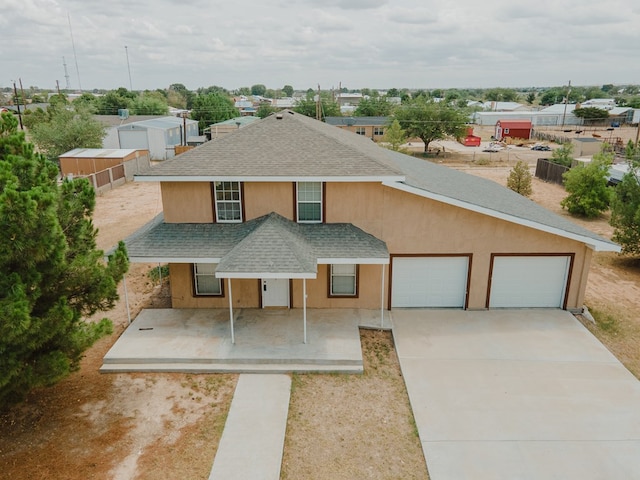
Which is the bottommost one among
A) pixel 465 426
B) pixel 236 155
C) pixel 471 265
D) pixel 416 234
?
pixel 465 426

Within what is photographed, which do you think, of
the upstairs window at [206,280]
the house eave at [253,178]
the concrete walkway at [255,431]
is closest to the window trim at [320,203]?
the house eave at [253,178]

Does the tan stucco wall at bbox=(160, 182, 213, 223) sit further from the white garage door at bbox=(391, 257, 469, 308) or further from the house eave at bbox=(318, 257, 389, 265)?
the white garage door at bbox=(391, 257, 469, 308)

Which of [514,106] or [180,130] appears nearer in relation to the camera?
[180,130]

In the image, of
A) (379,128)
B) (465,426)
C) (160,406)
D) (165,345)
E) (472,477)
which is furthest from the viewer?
(379,128)

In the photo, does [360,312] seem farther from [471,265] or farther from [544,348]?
[544,348]

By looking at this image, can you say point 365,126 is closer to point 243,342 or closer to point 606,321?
point 606,321

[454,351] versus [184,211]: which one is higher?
[184,211]

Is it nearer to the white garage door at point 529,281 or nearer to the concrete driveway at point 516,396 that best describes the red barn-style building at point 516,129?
the white garage door at point 529,281

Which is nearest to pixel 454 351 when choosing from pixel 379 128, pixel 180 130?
pixel 180 130
